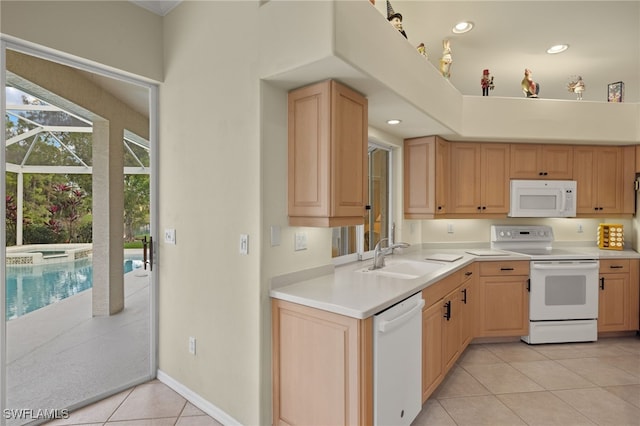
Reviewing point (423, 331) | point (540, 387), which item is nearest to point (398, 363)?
point (423, 331)

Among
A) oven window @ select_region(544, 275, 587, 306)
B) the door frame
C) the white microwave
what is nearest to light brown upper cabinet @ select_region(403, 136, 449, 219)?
the white microwave

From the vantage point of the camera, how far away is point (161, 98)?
8.85ft

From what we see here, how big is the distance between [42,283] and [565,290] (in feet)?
14.7

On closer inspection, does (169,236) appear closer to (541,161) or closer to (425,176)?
(425,176)

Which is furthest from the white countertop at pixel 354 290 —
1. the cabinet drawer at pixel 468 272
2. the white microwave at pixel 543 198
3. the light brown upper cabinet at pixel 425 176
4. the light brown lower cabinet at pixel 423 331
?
the white microwave at pixel 543 198

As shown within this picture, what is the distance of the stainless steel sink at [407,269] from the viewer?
2513 millimetres

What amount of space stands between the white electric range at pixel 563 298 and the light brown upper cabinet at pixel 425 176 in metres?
1.12

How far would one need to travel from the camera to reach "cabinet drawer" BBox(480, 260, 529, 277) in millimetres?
3451

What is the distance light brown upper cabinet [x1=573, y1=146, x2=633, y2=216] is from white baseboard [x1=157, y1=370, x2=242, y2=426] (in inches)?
165

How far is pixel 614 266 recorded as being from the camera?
11.9 feet

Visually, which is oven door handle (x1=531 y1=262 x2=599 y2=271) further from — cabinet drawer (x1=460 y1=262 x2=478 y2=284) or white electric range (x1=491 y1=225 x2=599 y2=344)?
cabinet drawer (x1=460 y1=262 x2=478 y2=284)

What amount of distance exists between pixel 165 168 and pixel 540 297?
3.75 m

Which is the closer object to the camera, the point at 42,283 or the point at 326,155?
the point at 326,155

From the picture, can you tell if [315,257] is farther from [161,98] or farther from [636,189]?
[636,189]
